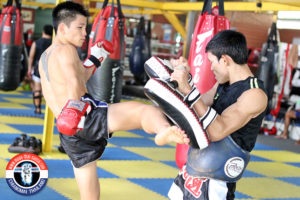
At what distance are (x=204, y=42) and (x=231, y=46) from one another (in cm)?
191

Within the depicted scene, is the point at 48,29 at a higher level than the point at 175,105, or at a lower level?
lower

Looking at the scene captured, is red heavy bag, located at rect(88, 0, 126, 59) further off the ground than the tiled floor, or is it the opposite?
red heavy bag, located at rect(88, 0, 126, 59)

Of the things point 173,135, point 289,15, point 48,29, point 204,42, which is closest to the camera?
point 173,135

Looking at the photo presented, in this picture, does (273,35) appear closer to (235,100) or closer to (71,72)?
(71,72)

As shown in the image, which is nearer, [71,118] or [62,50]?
[71,118]

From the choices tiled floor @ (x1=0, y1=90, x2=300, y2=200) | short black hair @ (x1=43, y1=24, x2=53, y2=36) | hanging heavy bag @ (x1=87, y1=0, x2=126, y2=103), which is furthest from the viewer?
short black hair @ (x1=43, y1=24, x2=53, y2=36)

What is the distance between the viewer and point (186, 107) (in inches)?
95.3

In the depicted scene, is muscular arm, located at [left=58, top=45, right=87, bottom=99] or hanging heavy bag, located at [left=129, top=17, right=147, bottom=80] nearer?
muscular arm, located at [left=58, top=45, right=87, bottom=99]

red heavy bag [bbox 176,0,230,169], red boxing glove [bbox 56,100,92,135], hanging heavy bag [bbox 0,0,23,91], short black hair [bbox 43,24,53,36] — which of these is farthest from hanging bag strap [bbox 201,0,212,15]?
short black hair [bbox 43,24,53,36]

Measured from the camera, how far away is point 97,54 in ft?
Result: 13.6

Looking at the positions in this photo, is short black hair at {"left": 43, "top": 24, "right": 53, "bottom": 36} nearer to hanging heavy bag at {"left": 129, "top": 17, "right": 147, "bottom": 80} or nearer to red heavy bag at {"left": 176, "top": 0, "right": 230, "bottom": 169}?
hanging heavy bag at {"left": 129, "top": 17, "right": 147, "bottom": 80}

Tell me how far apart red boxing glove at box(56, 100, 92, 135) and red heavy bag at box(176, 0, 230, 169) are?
187cm

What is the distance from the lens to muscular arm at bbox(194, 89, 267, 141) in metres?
2.58

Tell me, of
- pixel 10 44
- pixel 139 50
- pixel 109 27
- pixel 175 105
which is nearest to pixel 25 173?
pixel 175 105
